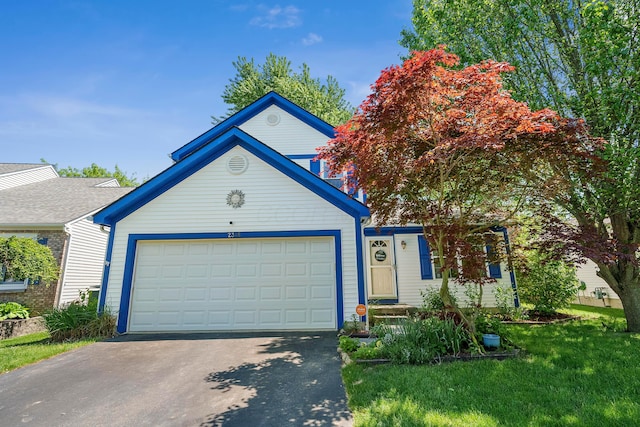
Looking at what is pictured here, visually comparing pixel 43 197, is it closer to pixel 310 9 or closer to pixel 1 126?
pixel 1 126

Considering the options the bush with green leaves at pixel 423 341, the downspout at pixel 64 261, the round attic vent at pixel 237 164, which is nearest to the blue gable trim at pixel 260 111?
the round attic vent at pixel 237 164

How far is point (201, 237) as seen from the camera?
8406 mm

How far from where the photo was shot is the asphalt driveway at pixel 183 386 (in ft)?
11.7

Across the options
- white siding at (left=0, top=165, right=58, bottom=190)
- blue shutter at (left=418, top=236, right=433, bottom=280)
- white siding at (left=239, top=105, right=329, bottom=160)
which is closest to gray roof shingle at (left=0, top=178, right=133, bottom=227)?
white siding at (left=0, top=165, right=58, bottom=190)

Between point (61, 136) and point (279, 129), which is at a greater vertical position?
point (61, 136)

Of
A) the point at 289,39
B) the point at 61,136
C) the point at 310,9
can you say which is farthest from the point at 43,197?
the point at 310,9

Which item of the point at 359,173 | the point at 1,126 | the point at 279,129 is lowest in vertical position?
the point at 359,173

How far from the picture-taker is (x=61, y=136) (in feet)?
56.4

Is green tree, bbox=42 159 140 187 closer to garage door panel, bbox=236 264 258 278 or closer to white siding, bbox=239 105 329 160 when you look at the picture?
white siding, bbox=239 105 329 160

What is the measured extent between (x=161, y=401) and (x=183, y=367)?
1.37 meters

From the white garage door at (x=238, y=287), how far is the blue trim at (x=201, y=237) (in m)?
0.16

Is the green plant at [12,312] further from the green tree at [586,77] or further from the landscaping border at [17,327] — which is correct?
the green tree at [586,77]

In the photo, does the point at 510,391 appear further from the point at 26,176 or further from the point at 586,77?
the point at 26,176

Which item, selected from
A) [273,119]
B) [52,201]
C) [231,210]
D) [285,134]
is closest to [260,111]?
[273,119]
